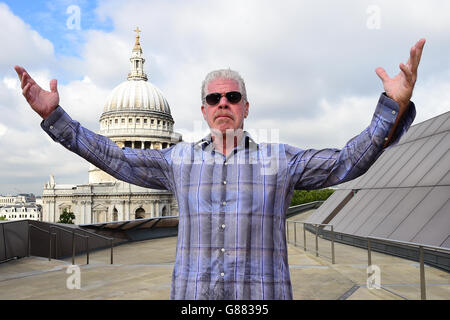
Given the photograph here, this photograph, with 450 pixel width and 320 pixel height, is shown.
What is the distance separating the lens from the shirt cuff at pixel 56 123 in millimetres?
A: 2330

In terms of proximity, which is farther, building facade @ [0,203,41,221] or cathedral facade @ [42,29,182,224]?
building facade @ [0,203,41,221]

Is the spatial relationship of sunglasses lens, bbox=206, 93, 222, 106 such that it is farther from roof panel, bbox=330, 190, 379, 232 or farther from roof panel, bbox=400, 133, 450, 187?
roof panel, bbox=330, 190, 379, 232

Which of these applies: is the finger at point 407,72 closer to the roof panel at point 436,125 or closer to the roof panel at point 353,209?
the roof panel at point 353,209

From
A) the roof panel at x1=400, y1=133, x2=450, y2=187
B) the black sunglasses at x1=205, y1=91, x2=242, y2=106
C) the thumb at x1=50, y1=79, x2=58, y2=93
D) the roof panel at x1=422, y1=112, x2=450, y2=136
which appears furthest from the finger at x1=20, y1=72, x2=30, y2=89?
the roof panel at x1=422, y1=112, x2=450, y2=136

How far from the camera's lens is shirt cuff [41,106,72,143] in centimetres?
233

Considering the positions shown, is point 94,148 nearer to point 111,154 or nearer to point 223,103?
point 111,154

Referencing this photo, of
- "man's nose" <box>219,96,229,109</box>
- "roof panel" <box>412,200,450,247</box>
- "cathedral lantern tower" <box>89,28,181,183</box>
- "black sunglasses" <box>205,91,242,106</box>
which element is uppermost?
"cathedral lantern tower" <box>89,28,181,183</box>

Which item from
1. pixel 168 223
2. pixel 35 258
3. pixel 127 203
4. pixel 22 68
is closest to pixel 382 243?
pixel 22 68

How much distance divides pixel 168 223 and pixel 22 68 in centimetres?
1701

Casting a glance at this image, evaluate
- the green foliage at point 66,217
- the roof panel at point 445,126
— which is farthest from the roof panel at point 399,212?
the green foliage at point 66,217

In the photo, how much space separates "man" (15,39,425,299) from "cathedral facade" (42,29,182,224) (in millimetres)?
62372

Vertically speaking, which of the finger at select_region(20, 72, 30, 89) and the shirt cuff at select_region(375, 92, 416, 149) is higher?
the finger at select_region(20, 72, 30, 89)

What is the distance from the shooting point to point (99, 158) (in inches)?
98.0
